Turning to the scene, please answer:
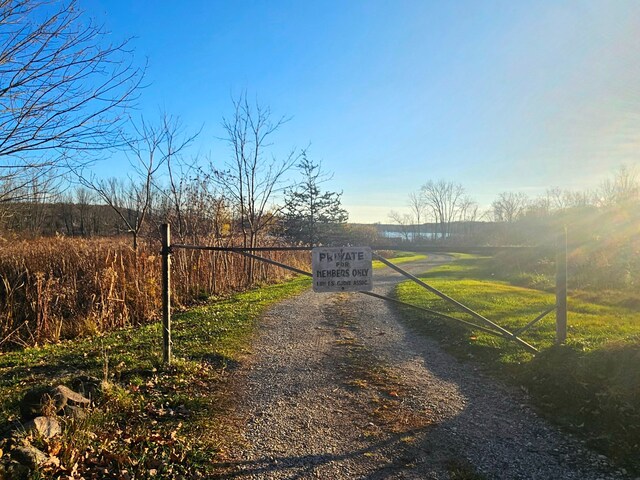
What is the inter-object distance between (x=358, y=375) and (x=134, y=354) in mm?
3525

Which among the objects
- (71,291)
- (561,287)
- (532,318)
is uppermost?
(561,287)

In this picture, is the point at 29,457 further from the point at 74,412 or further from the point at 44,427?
the point at 74,412

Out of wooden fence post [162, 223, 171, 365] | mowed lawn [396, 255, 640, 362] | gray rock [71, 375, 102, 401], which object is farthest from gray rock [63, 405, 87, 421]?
mowed lawn [396, 255, 640, 362]

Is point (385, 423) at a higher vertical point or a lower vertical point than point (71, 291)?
lower

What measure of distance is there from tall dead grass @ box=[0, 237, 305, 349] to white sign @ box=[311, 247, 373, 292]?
623cm

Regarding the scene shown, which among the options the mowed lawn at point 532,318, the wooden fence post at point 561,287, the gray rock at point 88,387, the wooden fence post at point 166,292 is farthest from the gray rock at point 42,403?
the wooden fence post at point 561,287

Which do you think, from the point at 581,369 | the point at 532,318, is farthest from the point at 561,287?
the point at 532,318

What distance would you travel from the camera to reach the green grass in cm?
316

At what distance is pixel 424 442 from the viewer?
3.70 m

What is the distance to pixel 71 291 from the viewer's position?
8969 millimetres

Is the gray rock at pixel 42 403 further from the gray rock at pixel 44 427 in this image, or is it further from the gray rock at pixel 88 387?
the gray rock at pixel 88 387

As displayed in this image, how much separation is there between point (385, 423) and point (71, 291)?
7958 millimetres

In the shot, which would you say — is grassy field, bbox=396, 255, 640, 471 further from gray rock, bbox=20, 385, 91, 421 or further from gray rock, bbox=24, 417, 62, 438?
gray rock, bbox=20, 385, 91, 421

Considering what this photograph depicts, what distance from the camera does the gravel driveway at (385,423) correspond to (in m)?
3.28
